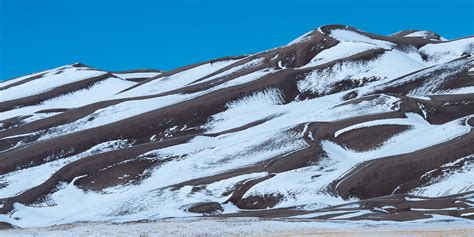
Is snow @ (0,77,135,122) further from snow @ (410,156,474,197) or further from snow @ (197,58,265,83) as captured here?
snow @ (410,156,474,197)

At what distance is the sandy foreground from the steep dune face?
568 centimetres

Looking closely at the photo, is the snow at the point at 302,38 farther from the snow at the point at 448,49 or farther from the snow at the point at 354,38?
the snow at the point at 448,49

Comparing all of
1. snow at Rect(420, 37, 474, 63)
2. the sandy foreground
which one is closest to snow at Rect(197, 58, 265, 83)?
snow at Rect(420, 37, 474, 63)

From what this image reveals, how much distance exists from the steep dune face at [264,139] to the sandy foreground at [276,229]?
18.6ft

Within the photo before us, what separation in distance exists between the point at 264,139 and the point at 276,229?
4579 cm

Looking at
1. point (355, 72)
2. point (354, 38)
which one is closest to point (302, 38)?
point (354, 38)

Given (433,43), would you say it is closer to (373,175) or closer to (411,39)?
(411,39)

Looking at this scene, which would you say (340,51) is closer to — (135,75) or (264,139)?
(264,139)

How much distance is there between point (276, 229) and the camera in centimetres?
4881

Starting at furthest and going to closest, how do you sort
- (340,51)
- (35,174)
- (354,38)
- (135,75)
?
1. (135,75)
2. (354,38)
3. (340,51)
4. (35,174)

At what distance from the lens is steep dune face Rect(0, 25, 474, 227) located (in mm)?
77812

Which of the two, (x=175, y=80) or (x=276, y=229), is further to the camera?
(x=175, y=80)

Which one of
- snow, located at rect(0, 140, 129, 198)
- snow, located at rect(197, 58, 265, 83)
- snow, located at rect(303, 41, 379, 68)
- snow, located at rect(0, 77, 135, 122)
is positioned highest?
snow, located at rect(0, 77, 135, 122)

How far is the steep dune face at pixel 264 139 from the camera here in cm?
7781
